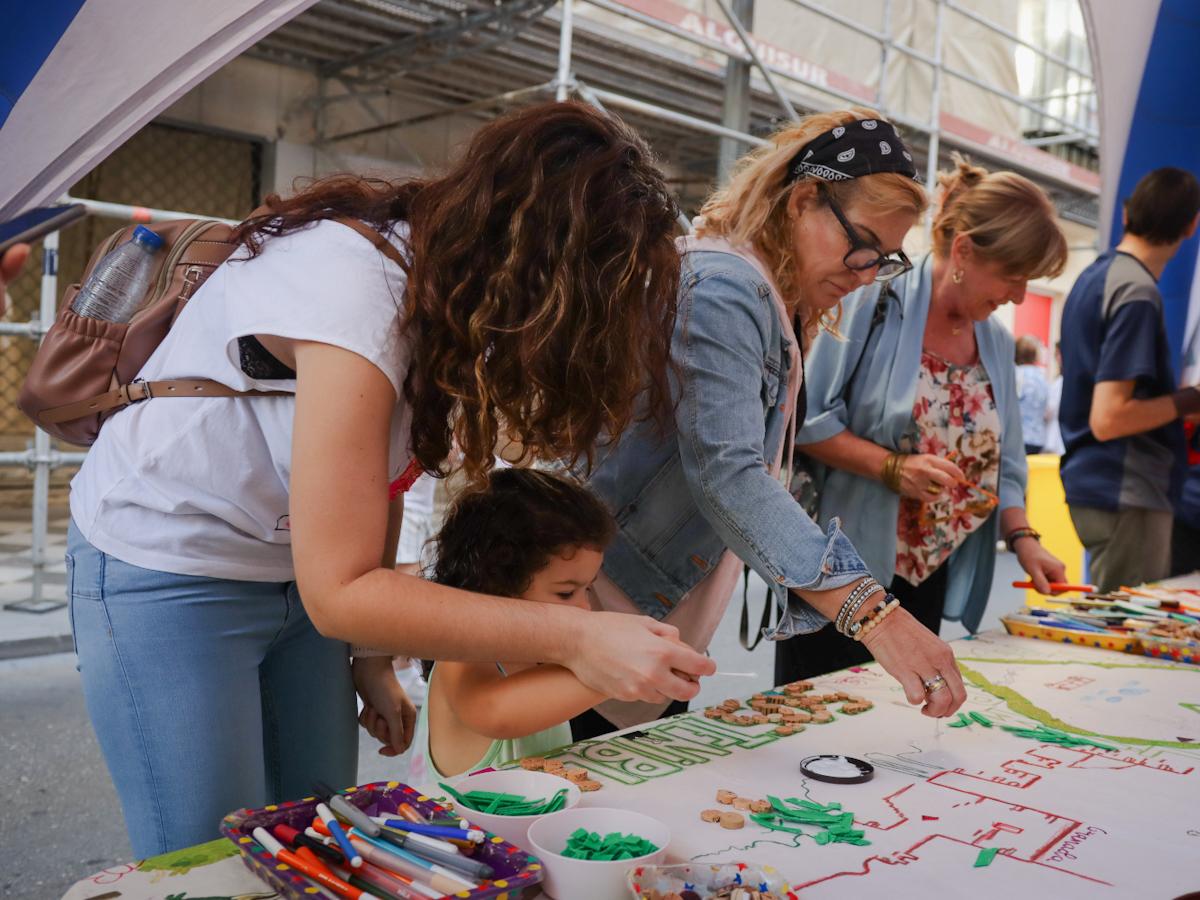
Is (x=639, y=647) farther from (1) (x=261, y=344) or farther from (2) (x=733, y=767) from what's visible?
(1) (x=261, y=344)

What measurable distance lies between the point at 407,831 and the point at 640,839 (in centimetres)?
18

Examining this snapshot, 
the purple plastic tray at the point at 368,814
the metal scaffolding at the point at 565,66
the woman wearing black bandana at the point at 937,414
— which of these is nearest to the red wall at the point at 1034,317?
the metal scaffolding at the point at 565,66

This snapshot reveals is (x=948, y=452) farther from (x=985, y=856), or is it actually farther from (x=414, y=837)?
(x=414, y=837)

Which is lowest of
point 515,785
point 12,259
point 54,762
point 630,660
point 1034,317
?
point 54,762

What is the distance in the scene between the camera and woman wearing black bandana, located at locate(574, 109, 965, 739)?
4.35 ft

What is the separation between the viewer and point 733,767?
3.80 feet

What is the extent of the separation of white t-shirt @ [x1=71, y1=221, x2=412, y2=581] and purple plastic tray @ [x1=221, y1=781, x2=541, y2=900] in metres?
0.27

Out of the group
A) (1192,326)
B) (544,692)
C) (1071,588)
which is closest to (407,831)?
(544,692)

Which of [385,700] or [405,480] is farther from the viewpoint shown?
[385,700]

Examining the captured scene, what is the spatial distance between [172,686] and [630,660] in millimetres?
443

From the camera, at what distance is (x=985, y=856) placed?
95 centimetres

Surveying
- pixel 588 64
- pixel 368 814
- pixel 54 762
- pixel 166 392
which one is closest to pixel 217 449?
pixel 166 392

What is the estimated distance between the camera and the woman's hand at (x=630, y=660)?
3.18ft

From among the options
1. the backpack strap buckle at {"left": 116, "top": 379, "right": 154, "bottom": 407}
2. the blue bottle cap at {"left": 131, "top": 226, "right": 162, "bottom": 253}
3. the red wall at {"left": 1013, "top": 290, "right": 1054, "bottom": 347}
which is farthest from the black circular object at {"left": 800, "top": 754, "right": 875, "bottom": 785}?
the red wall at {"left": 1013, "top": 290, "right": 1054, "bottom": 347}
